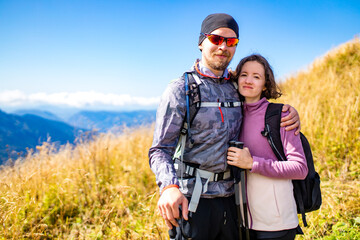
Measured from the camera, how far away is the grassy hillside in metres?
2.68

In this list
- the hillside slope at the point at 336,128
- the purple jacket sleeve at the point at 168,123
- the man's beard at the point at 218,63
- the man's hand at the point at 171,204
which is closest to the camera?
the man's hand at the point at 171,204

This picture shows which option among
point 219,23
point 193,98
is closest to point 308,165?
point 193,98

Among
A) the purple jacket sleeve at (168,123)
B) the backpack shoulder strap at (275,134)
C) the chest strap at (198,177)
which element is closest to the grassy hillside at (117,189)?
the chest strap at (198,177)

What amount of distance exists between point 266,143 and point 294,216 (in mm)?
512

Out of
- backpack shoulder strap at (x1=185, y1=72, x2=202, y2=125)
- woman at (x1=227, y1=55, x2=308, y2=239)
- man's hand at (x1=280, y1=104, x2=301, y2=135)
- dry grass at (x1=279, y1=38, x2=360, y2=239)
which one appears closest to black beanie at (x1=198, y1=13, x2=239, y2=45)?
backpack shoulder strap at (x1=185, y1=72, x2=202, y2=125)

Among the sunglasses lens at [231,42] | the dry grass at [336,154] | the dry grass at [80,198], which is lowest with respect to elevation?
the dry grass at [80,198]

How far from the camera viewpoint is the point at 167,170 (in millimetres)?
1258

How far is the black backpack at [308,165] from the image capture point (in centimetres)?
155

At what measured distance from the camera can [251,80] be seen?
1709 millimetres

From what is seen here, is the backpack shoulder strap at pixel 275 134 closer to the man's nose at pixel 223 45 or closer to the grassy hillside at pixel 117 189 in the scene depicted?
the man's nose at pixel 223 45

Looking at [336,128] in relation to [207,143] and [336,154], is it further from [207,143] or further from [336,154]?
[207,143]

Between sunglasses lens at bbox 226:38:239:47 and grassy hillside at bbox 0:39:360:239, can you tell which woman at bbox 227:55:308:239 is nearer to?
sunglasses lens at bbox 226:38:239:47

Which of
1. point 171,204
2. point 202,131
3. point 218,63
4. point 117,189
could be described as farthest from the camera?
point 117,189

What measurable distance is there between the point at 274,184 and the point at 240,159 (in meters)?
0.30
